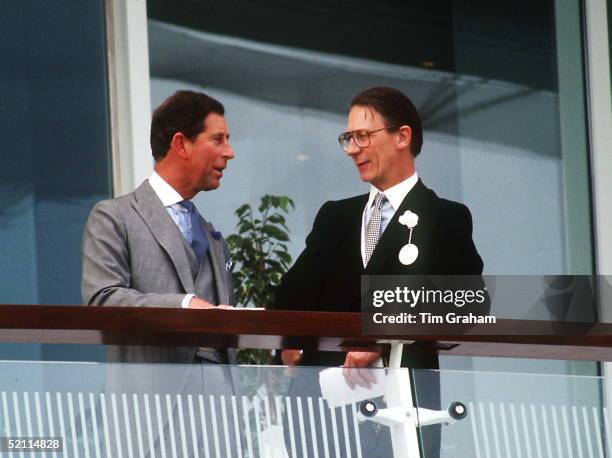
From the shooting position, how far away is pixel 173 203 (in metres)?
4.43

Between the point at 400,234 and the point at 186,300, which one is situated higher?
the point at 400,234

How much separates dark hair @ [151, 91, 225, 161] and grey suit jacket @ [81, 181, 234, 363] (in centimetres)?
22

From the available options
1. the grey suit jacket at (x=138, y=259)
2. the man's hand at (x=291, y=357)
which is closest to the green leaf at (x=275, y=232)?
the grey suit jacket at (x=138, y=259)

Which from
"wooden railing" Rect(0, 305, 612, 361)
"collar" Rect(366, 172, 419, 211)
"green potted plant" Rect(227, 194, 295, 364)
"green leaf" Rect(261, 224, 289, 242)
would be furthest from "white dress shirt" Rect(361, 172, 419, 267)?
"green leaf" Rect(261, 224, 289, 242)

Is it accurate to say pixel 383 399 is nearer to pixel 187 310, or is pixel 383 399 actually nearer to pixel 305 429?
pixel 305 429

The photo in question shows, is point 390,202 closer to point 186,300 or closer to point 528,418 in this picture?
point 186,300

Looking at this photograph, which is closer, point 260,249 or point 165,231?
point 165,231

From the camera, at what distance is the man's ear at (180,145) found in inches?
178

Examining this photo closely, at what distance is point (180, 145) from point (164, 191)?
179 millimetres

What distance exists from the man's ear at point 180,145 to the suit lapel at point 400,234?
0.69 meters

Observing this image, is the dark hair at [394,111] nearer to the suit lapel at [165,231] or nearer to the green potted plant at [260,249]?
the suit lapel at [165,231]

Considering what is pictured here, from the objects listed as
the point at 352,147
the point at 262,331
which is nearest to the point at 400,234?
the point at 352,147

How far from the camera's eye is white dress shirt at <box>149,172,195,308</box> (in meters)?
4.36

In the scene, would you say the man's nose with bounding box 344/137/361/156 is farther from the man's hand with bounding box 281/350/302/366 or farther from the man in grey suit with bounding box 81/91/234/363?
the man's hand with bounding box 281/350/302/366
